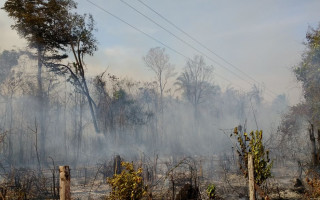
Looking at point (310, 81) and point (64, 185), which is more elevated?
point (310, 81)

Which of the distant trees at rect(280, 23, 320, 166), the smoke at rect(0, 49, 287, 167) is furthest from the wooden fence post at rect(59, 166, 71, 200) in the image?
the distant trees at rect(280, 23, 320, 166)

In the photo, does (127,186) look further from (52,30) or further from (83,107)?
(83,107)

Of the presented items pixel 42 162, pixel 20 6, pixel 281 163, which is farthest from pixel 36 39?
pixel 281 163

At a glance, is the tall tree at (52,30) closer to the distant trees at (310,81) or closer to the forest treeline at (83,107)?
the forest treeline at (83,107)

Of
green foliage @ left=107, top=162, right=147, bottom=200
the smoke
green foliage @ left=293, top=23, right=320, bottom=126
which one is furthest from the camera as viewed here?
the smoke

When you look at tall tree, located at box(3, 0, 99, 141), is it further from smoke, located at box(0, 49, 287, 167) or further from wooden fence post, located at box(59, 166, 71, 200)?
wooden fence post, located at box(59, 166, 71, 200)

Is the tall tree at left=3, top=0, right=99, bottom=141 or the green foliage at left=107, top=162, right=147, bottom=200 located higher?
the tall tree at left=3, top=0, right=99, bottom=141

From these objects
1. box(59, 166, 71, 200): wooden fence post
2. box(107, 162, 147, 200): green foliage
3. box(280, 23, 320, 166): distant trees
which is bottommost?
box(107, 162, 147, 200): green foliage

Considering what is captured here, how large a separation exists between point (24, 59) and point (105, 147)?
46.1ft

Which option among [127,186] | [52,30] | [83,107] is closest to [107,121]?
[83,107]

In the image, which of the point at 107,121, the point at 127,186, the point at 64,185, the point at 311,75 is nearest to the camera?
the point at 64,185

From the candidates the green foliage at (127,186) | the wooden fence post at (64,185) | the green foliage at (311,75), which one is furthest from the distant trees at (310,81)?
the wooden fence post at (64,185)

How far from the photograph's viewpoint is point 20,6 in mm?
23797

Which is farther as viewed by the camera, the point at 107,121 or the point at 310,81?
the point at 107,121
